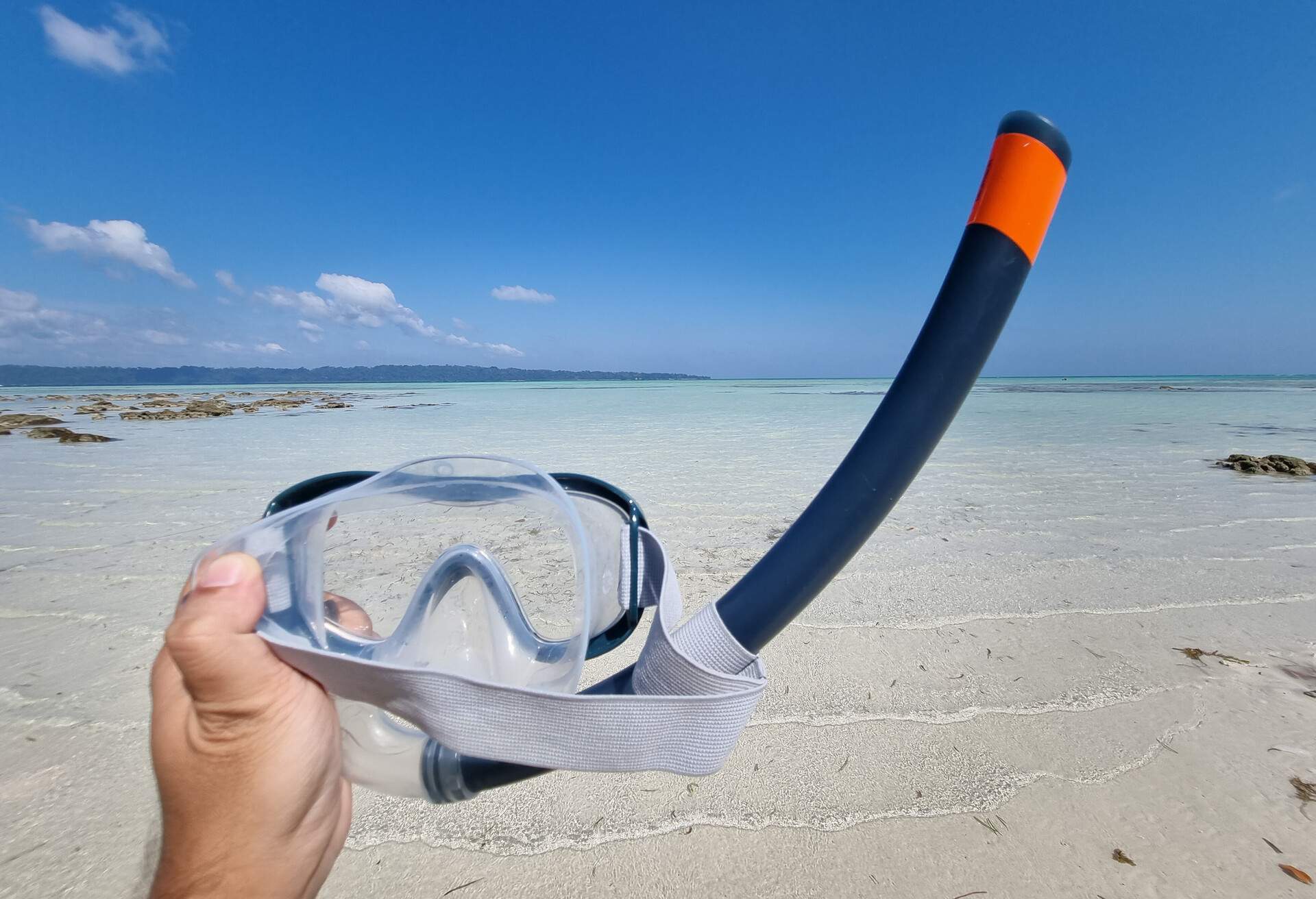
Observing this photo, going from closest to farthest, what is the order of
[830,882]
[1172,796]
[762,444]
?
[830,882], [1172,796], [762,444]

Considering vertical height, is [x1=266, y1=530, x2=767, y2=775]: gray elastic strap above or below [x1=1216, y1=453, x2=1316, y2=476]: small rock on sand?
above

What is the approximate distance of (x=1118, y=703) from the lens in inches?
71.6

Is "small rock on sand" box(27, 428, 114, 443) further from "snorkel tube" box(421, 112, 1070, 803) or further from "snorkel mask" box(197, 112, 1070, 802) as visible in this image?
"snorkel tube" box(421, 112, 1070, 803)

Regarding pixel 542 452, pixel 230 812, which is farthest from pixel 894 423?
pixel 542 452

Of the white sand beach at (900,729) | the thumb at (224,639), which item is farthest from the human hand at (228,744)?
the white sand beach at (900,729)

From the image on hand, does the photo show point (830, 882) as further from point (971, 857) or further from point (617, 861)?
point (617, 861)

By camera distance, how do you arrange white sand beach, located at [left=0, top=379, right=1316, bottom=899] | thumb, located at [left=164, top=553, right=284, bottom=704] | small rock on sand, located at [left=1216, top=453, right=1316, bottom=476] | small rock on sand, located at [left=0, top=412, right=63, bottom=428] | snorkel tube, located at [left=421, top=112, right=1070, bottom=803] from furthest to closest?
small rock on sand, located at [left=0, top=412, right=63, bottom=428] < small rock on sand, located at [left=1216, top=453, right=1316, bottom=476] < white sand beach, located at [left=0, top=379, right=1316, bottom=899] < thumb, located at [left=164, top=553, right=284, bottom=704] < snorkel tube, located at [left=421, top=112, right=1070, bottom=803]

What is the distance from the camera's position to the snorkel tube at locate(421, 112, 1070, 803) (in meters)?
0.69

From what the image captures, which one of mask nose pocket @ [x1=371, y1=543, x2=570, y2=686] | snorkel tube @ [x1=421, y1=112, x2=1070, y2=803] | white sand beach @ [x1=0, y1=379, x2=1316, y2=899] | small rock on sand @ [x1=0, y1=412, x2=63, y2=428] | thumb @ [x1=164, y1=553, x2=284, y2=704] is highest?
snorkel tube @ [x1=421, y1=112, x2=1070, y2=803]

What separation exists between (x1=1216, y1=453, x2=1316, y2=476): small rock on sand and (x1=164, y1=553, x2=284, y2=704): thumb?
754cm

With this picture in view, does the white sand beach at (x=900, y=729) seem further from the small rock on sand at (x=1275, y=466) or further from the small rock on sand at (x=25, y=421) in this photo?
the small rock on sand at (x=25, y=421)

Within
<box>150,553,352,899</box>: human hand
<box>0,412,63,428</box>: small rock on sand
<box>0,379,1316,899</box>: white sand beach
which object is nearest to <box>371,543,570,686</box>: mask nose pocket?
<box>150,553,352,899</box>: human hand

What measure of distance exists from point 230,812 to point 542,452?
7042 mm

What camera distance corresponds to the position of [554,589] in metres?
1.22
